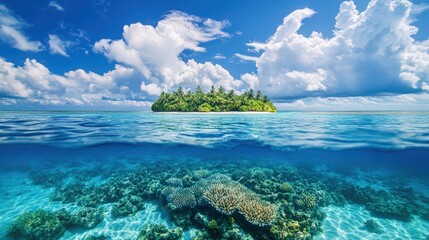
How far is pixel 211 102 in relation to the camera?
204ft

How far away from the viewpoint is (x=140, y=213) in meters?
9.45

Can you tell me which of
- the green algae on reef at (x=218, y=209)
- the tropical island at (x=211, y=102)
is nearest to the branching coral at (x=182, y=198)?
the green algae on reef at (x=218, y=209)

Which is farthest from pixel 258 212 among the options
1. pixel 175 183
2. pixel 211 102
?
pixel 211 102

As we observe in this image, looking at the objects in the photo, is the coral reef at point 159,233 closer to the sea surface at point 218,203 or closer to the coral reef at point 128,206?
the sea surface at point 218,203

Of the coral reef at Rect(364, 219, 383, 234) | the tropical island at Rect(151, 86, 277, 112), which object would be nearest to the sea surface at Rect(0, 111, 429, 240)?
the coral reef at Rect(364, 219, 383, 234)

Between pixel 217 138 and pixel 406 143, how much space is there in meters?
16.1

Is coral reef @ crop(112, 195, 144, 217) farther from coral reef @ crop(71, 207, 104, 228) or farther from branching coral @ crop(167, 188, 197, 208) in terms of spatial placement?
branching coral @ crop(167, 188, 197, 208)

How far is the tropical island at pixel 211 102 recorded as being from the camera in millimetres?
61562

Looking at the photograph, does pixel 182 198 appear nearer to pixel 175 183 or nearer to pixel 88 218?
pixel 175 183

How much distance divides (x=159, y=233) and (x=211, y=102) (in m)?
55.6

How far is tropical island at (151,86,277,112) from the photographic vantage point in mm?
61562

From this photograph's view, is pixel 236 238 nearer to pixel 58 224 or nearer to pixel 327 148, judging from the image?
pixel 58 224

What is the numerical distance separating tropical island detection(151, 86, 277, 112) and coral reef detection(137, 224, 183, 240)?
51.9 meters

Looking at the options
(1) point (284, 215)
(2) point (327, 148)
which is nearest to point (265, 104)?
(2) point (327, 148)
